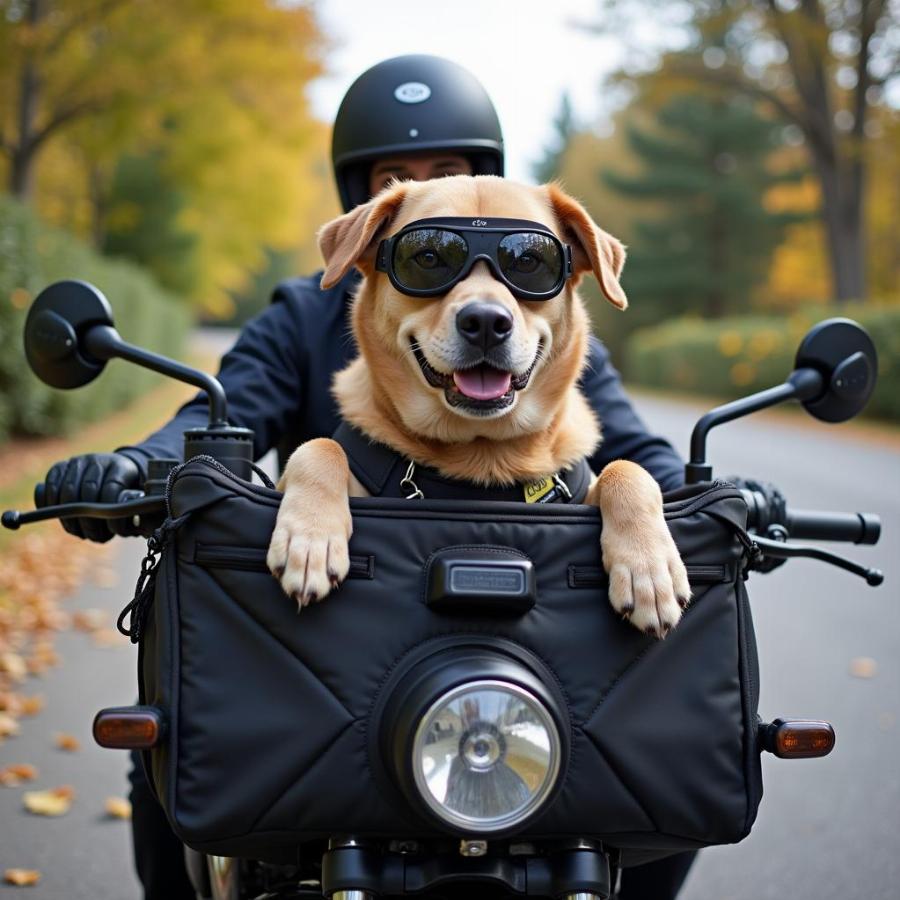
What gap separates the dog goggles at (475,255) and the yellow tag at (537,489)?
431mm

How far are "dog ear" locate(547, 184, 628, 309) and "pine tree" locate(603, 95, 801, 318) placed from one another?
3718cm

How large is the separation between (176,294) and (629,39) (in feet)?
41.0

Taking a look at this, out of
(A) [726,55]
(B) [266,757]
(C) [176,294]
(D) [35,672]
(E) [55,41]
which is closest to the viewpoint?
(B) [266,757]

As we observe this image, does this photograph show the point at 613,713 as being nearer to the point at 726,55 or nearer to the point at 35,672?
the point at 35,672

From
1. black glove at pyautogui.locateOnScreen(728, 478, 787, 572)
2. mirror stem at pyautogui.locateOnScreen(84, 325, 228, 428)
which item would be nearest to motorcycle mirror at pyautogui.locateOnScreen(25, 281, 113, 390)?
mirror stem at pyautogui.locateOnScreen(84, 325, 228, 428)

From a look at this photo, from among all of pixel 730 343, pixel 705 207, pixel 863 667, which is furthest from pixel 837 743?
pixel 705 207

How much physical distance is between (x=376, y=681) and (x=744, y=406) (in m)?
0.89

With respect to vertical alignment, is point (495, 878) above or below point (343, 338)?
below

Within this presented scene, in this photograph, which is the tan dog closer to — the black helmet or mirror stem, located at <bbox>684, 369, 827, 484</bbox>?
mirror stem, located at <bbox>684, 369, 827, 484</bbox>

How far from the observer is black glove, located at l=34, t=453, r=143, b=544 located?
201cm

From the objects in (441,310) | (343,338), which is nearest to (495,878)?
(441,310)

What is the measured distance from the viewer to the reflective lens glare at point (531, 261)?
1.97 metres

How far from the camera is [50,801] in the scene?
385cm

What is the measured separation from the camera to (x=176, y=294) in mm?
26109
